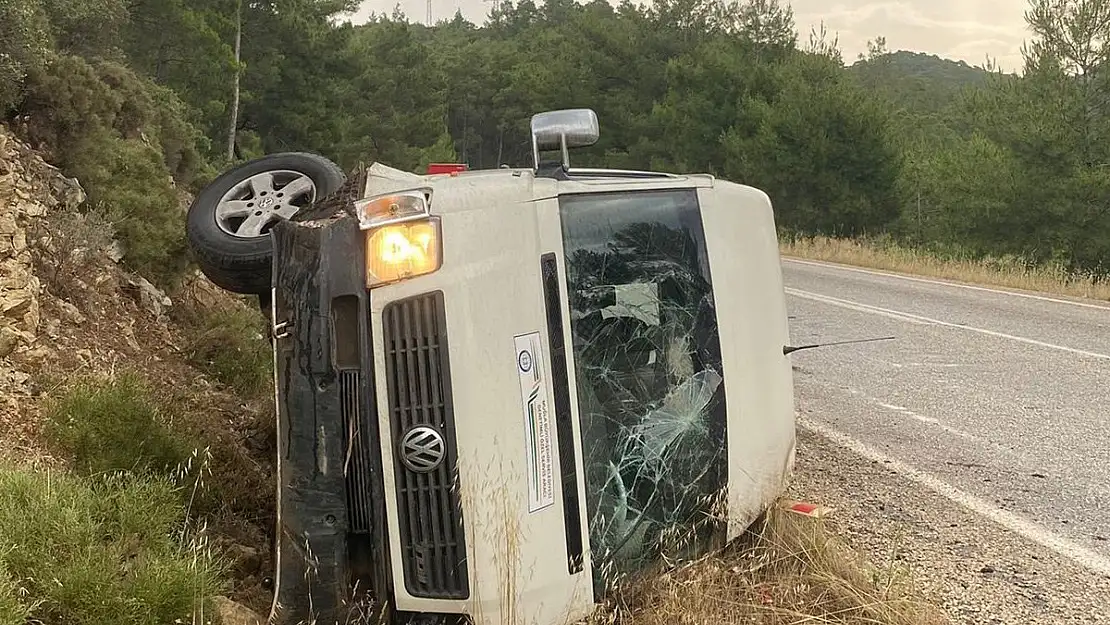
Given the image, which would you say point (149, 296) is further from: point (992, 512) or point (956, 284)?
point (956, 284)

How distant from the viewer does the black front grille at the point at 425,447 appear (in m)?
2.23

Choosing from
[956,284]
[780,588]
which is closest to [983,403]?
[780,588]

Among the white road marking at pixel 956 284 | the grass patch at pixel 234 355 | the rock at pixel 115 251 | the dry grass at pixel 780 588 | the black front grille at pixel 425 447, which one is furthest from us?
the white road marking at pixel 956 284

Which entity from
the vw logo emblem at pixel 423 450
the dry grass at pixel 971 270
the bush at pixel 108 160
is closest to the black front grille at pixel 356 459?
the vw logo emblem at pixel 423 450

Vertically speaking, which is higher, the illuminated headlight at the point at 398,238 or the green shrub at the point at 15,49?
the green shrub at the point at 15,49

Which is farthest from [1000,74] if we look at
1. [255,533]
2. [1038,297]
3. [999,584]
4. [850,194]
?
[255,533]

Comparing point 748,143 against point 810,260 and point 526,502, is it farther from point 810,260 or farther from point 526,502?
point 526,502

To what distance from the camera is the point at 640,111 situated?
37.1 m

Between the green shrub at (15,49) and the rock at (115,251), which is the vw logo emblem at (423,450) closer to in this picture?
the rock at (115,251)

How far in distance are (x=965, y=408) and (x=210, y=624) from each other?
17.2ft

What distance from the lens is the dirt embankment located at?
3.27 m

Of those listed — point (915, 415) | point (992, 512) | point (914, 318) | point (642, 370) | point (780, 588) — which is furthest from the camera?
point (914, 318)

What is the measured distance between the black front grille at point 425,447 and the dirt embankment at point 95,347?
873 millimetres

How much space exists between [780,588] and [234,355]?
3.56 metres
